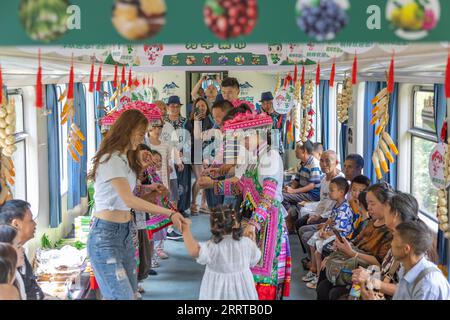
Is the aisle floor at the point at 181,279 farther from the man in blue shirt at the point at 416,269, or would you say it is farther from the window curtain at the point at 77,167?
the man in blue shirt at the point at 416,269

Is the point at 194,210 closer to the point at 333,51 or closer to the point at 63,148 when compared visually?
the point at 63,148

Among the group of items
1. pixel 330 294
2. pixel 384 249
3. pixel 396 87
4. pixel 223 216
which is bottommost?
pixel 330 294

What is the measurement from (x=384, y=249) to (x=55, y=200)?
4576mm

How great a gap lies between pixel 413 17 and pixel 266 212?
1886 millimetres

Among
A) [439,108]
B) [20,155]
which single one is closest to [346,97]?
[439,108]

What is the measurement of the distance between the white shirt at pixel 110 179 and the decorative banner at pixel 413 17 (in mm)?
1747

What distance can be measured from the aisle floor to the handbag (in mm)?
1251

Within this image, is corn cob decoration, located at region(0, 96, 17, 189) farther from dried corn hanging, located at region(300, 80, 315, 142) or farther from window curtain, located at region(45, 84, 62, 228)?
dried corn hanging, located at region(300, 80, 315, 142)

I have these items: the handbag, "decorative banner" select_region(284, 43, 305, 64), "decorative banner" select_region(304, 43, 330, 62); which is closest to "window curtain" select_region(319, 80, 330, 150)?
"decorative banner" select_region(284, 43, 305, 64)

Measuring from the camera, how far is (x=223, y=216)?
3719 mm

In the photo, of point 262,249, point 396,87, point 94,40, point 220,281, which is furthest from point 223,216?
point 396,87

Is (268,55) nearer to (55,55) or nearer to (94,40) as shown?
(55,55)

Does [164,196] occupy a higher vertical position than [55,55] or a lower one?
lower

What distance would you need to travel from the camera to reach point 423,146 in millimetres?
6312
